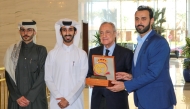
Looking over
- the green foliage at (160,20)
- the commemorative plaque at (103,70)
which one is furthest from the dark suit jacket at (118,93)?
the green foliage at (160,20)

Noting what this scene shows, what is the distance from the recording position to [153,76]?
3469mm

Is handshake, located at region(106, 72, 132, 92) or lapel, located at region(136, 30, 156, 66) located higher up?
lapel, located at region(136, 30, 156, 66)

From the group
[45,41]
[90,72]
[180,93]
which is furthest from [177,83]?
[90,72]

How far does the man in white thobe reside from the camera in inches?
163

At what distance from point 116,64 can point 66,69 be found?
66 centimetres

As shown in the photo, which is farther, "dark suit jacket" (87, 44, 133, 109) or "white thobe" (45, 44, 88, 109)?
"white thobe" (45, 44, 88, 109)

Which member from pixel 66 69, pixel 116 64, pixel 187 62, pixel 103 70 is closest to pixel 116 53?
pixel 116 64

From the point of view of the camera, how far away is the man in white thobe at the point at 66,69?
4.14m

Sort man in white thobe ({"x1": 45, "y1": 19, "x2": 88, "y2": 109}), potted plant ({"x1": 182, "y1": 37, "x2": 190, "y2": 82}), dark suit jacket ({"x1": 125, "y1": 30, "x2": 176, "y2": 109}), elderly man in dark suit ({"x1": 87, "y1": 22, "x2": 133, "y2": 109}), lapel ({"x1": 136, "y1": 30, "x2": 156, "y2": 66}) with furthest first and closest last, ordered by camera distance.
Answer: potted plant ({"x1": 182, "y1": 37, "x2": 190, "y2": 82}), man in white thobe ({"x1": 45, "y1": 19, "x2": 88, "y2": 109}), elderly man in dark suit ({"x1": 87, "y1": 22, "x2": 133, "y2": 109}), lapel ({"x1": 136, "y1": 30, "x2": 156, "y2": 66}), dark suit jacket ({"x1": 125, "y1": 30, "x2": 176, "y2": 109})

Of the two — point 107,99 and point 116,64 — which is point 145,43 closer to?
point 116,64

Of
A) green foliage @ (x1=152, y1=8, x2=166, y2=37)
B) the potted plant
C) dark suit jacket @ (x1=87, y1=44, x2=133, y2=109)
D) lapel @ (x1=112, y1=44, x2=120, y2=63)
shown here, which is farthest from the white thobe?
green foliage @ (x1=152, y1=8, x2=166, y2=37)

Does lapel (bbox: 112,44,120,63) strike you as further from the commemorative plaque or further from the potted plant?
the potted plant

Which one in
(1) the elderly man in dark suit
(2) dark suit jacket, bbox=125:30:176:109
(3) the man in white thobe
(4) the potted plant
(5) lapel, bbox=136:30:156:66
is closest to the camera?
(2) dark suit jacket, bbox=125:30:176:109

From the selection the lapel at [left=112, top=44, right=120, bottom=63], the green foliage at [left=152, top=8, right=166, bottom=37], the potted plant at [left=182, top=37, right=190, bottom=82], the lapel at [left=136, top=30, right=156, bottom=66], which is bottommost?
the potted plant at [left=182, top=37, right=190, bottom=82]
